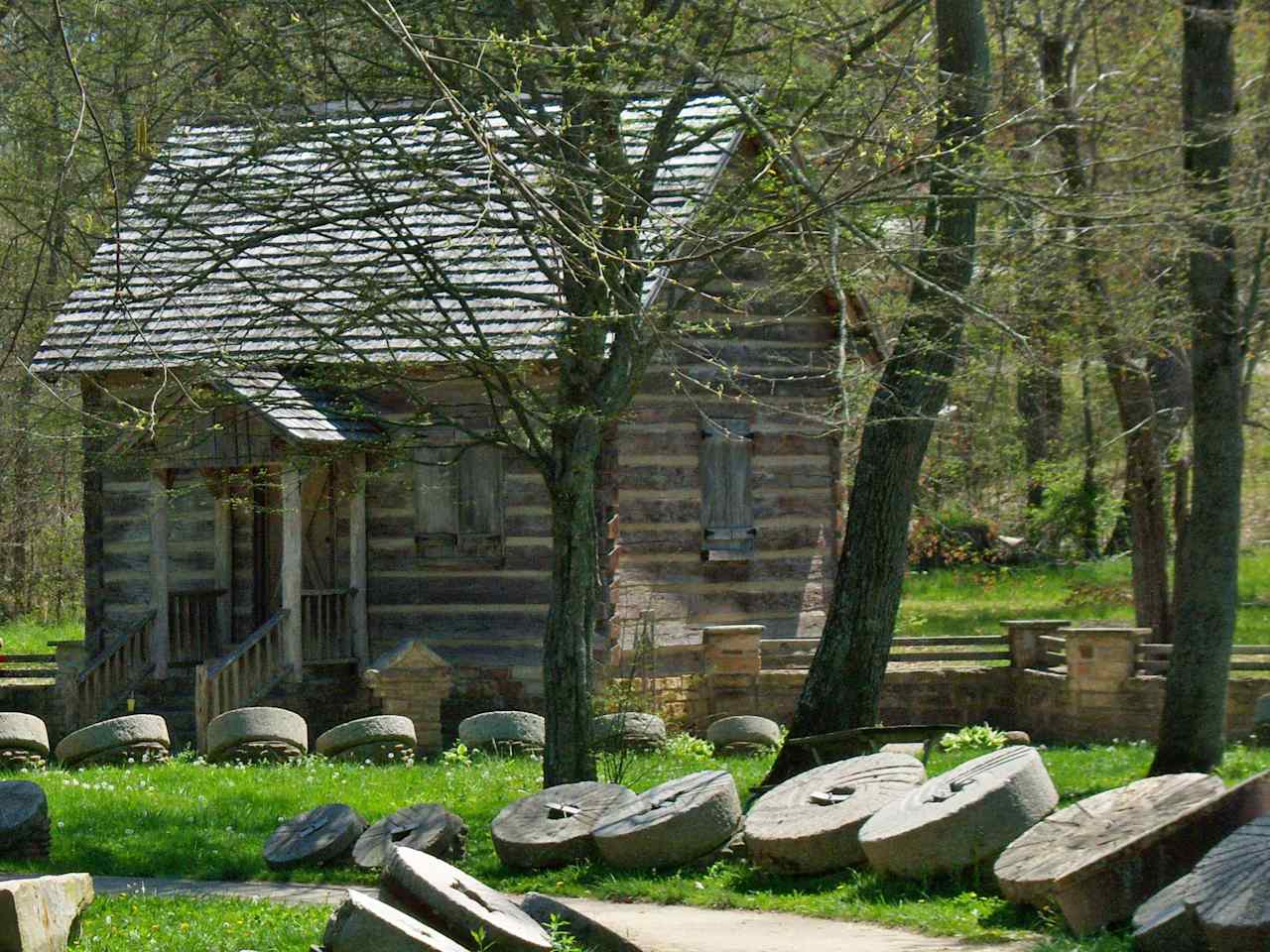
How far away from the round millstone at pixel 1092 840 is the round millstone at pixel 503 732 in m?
7.74

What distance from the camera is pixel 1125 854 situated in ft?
25.8

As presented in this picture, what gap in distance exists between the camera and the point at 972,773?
956 centimetres

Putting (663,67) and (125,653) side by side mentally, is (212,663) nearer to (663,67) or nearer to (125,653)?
(125,653)

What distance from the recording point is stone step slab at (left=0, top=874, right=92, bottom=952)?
25.7ft

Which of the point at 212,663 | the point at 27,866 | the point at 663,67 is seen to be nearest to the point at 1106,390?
the point at 212,663

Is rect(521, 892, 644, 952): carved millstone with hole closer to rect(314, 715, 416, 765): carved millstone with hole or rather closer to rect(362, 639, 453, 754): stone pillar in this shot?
rect(314, 715, 416, 765): carved millstone with hole

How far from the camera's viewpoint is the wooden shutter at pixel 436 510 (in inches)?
740

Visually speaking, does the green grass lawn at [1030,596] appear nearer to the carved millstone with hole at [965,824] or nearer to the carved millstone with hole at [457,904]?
the carved millstone with hole at [965,824]

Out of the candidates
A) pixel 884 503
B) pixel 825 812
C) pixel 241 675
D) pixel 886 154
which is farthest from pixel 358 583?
pixel 825 812

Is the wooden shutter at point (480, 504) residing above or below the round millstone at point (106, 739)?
above

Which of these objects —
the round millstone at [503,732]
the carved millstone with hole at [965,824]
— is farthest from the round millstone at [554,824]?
the round millstone at [503,732]

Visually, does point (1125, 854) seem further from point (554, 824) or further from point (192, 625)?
point (192, 625)

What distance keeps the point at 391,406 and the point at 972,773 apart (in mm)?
10648

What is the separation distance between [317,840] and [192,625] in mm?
A: 9179
